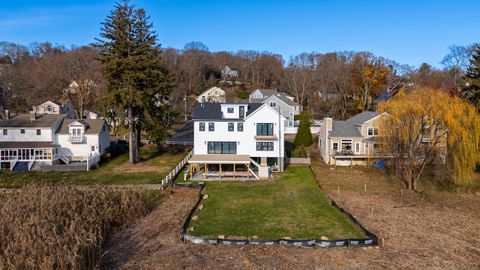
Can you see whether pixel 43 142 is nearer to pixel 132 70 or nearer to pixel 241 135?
pixel 132 70

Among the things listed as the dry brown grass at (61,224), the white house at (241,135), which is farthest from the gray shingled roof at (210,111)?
the dry brown grass at (61,224)

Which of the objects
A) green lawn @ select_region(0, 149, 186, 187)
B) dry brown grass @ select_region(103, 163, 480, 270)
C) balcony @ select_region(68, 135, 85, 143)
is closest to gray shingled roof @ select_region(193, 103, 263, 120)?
green lawn @ select_region(0, 149, 186, 187)

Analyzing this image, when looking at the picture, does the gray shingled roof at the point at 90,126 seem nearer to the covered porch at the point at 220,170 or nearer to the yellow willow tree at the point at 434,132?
the covered porch at the point at 220,170

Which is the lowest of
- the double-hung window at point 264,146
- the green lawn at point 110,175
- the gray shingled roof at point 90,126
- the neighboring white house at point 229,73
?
the green lawn at point 110,175

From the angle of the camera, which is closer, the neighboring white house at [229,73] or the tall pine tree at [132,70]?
the tall pine tree at [132,70]

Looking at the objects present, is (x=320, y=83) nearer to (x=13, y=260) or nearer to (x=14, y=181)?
(x=14, y=181)

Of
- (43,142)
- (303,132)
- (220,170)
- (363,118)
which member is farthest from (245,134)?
(43,142)
